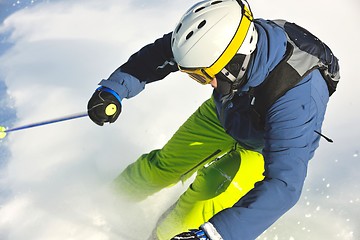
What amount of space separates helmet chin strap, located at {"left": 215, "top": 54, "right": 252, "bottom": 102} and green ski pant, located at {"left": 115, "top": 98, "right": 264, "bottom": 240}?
77cm

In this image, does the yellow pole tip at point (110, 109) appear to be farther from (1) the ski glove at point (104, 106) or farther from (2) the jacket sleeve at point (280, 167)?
(2) the jacket sleeve at point (280, 167)

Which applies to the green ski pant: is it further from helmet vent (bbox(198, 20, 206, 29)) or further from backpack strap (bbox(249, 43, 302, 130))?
helmet vent (bbox(198, 20, 206, 29))

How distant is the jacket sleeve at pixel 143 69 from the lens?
3.68 m

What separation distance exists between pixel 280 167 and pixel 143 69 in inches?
53.2

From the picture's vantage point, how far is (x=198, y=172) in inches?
154

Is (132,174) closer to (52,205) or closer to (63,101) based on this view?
(52,205)

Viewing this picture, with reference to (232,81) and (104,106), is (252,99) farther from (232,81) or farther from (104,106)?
(104,106)

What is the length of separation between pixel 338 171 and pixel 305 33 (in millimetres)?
2278

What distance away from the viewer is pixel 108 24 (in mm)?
6629

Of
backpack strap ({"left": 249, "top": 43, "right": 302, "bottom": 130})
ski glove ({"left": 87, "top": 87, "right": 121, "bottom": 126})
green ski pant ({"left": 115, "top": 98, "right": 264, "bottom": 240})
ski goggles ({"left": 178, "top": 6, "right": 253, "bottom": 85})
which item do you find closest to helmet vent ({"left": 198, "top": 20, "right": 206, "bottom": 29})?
ski goggles ({"left": 178, "top": 6, "right": 253, "bottom": 85})

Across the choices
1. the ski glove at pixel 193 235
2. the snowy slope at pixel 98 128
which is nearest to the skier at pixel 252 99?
the ski glove at pixel 193 235

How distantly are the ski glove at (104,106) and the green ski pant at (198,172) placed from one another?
62 centimetres

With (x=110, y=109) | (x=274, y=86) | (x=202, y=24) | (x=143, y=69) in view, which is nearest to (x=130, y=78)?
(x=143, y=69)

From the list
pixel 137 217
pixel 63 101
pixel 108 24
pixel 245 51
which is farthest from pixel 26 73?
pixel 245 51
